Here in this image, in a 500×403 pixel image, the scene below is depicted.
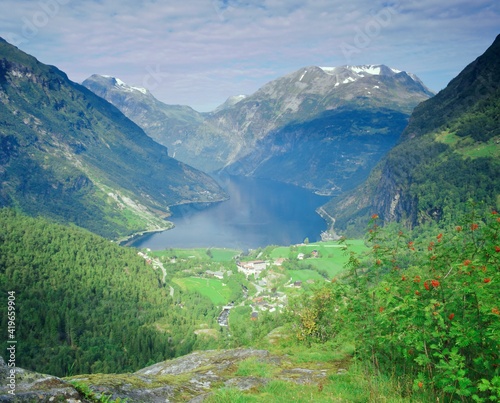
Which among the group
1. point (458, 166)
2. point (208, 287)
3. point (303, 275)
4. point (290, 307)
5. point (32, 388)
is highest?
point (458, 166)

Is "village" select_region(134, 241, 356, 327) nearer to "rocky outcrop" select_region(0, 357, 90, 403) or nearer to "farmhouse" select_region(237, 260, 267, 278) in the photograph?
"farmhouse" select_region(237, 260, 267, 278)

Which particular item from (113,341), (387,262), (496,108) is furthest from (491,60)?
(387,262)

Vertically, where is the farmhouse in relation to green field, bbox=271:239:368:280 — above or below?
below

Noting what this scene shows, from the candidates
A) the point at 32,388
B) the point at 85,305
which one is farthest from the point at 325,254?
the point at 32,388

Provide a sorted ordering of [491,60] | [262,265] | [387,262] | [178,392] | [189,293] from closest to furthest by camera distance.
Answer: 1. [387,262]
2. [178,392]
3. [189,293]
4. [262,265]
5. [491,60]

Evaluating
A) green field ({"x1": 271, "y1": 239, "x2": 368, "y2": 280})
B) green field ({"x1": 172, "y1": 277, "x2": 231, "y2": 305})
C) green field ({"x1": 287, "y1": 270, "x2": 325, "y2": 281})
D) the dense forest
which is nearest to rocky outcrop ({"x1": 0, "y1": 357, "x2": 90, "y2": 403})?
the dense forest

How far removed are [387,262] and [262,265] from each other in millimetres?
141966

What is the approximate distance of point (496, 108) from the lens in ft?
558

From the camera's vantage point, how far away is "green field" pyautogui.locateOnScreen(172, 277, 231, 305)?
405 feet

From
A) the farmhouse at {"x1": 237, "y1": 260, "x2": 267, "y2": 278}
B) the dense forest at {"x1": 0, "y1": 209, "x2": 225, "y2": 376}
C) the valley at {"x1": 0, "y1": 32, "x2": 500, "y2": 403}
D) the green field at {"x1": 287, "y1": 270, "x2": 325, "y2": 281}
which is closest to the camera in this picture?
the valley at {"x1": 0, "y1": 32, "x2": 500, "y2": 403}

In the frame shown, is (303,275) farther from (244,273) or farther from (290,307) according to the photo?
(290,307)

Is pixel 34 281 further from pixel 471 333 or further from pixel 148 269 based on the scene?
pixel 471 333

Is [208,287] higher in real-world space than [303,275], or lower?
lower

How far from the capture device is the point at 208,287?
436 ft
